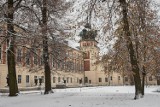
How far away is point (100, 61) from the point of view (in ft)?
72.2

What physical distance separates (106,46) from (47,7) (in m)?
6.11

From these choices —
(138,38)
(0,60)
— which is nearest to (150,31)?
(138,38)

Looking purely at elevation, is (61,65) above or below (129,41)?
below

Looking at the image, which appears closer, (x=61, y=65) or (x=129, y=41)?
(x=129, y=41)

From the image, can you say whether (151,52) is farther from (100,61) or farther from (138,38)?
(100,61)

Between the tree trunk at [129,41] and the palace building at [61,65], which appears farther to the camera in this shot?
the palace building at [61,65]

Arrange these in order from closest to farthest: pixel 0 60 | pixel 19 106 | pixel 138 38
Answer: pixel 19 106
pixel 138 38
pixel 0 60

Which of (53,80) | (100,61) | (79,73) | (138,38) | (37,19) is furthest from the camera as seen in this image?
(79,73)

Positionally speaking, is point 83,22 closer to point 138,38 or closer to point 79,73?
point 138,38

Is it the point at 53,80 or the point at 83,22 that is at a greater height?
the point at 83,22

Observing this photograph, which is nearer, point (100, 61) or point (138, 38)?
point (138, 38)

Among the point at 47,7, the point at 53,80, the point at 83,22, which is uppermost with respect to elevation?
the point at 47,7

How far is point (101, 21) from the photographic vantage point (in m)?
19.8

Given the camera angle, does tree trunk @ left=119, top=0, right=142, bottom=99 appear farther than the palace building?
No
